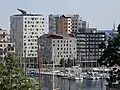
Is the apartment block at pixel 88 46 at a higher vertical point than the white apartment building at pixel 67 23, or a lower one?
lower

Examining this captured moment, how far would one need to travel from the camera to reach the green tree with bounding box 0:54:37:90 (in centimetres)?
498

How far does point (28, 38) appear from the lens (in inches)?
2195

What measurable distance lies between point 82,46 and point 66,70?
11337mm

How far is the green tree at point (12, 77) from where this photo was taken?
498 cm

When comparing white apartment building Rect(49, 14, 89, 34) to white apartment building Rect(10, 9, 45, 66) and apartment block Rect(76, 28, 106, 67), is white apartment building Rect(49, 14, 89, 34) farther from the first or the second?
white apartment building Rect(10, 9, 45, 66)

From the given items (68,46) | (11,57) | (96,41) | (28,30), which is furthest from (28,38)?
(11,57)

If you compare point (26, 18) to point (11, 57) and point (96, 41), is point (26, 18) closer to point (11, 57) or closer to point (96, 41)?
point (96, 41)

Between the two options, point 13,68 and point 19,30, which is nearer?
point 13,68

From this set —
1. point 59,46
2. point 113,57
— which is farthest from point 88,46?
point 113,57

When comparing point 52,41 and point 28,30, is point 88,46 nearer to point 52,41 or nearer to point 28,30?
point 52,41

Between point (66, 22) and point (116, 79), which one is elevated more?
point (66, 22)

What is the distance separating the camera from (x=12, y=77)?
5.02 metres

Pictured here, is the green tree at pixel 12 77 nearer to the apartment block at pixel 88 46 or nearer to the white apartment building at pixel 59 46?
the white apartment building at pixel 59 46

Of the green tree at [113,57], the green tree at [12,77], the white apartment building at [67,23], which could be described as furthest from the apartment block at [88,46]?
the green tree at [12,77]
